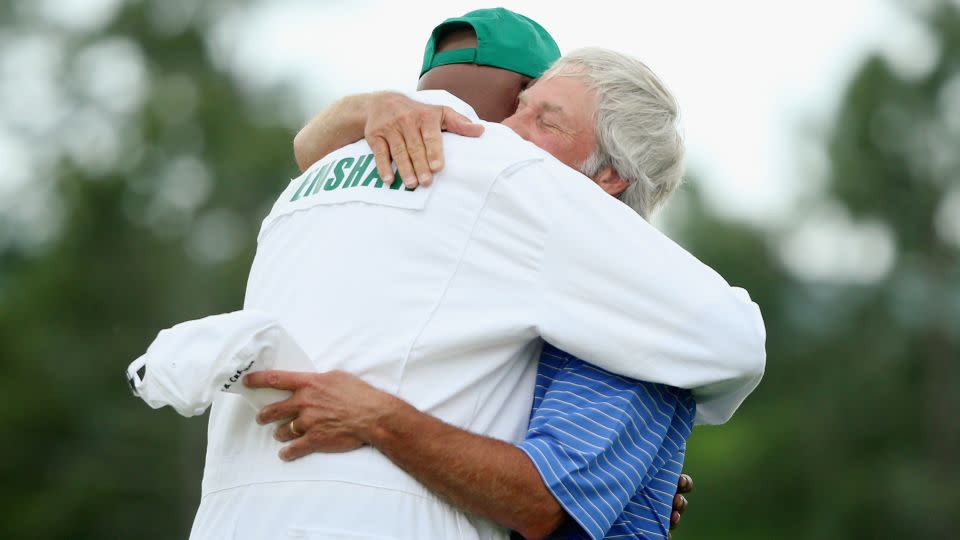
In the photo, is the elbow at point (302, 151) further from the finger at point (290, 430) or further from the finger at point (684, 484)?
the finger at point (684, 484)

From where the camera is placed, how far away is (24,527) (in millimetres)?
23734

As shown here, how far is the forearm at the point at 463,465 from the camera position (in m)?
2.77

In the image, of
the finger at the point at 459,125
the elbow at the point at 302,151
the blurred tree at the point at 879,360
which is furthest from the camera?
the blurred tree at the point at 879,360

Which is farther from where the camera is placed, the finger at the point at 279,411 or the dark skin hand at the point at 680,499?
the dark skin hand at the point at 680,499

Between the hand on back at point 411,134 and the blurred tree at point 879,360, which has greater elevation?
the hand on back at point 411,134

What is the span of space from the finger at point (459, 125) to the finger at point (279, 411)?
0.74 meters

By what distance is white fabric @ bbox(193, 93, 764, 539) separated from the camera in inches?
112

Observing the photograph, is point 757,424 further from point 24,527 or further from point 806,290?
point 24,527

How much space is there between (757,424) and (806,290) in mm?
3045

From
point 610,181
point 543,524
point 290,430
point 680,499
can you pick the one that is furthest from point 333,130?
point 680,499

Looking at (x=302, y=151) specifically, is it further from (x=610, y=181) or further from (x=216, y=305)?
(x=216, y=305)

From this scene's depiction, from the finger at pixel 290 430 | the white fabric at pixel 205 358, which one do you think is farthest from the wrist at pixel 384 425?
the white fabric at pixel 205 358

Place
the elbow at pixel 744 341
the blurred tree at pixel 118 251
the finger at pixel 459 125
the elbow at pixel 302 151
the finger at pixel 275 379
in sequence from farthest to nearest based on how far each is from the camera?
the blurred tree at pixel 118 251 → the elbow at pixel 302 151 → the finger at pixel 459 125 → the elbow at pixel 744 341 → the finger at pixel 275 379

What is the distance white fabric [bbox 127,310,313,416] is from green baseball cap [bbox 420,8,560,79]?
1.24m
